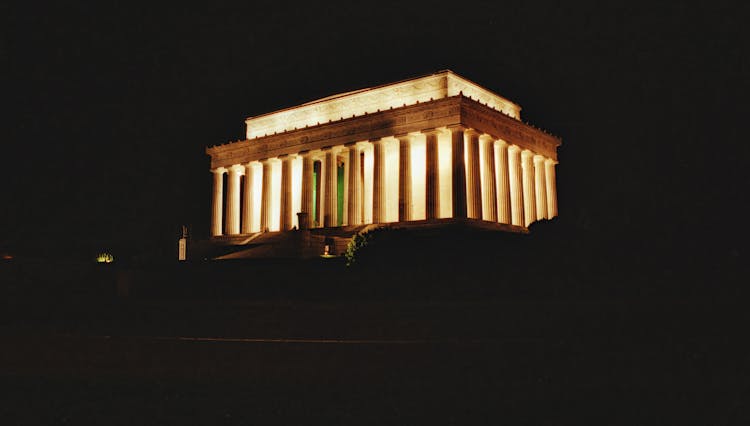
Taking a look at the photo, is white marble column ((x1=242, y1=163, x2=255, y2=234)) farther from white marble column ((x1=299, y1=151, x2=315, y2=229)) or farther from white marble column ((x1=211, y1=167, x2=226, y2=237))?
white marble column ((x1=299, y1=151, x2=315, y2=229))

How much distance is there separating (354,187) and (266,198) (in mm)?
10315

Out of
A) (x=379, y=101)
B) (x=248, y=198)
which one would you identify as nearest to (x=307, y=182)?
(x=248, y=198)

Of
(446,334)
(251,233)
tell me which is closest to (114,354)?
(446,334)

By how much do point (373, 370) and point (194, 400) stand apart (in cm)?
289

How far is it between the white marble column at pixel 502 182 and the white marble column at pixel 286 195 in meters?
18.6

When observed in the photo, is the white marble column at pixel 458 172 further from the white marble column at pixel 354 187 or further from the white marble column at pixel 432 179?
the white marble column at pixel 354 187

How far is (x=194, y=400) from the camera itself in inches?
281

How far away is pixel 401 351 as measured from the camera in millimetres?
10766

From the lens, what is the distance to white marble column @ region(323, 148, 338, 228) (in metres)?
50.3

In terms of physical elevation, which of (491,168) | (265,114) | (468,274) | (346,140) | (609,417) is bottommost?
(609,417)

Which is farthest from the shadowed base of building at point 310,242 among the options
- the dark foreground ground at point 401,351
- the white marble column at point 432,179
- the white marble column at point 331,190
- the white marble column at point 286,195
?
the dark foreground ground at point 401,351

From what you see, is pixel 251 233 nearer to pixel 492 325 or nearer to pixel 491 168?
pixel 491 168

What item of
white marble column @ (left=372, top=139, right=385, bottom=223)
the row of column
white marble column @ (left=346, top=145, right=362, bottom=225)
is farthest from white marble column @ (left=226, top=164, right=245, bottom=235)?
white marble column @ (left=372, top=139, right=385, bottom=223)

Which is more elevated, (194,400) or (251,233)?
(251,233)
